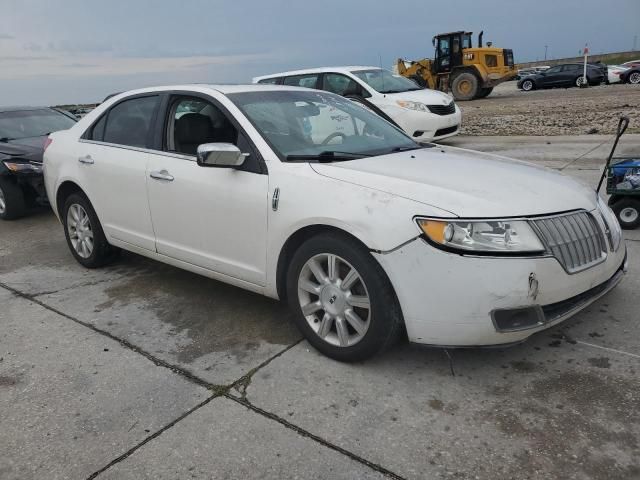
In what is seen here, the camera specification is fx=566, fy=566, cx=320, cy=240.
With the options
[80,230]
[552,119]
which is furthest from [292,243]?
[552,119]

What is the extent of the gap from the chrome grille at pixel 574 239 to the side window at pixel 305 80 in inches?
359

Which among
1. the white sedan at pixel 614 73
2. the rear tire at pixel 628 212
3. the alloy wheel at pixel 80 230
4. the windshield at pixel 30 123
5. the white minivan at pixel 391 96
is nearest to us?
the alloy wheel at pixel 80 230

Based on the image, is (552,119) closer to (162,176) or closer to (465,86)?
(465,86)

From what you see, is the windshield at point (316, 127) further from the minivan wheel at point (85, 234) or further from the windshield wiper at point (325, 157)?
the minivan wheel at point (85, 234)

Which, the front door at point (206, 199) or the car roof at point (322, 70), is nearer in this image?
the front door at point (206, 199)

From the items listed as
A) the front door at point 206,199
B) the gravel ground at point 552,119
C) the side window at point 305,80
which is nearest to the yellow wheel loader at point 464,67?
the gravel ground at point 552,119

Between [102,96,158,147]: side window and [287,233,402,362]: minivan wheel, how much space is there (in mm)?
1870

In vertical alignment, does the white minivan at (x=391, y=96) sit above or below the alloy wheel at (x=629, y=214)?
above

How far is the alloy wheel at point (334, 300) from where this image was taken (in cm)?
306

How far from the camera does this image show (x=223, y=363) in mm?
3312

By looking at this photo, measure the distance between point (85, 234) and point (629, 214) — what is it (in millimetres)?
4997

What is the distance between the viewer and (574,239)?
2957 mm

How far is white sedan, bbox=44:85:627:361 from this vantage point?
2.76 metres

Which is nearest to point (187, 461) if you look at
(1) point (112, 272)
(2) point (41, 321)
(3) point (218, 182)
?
(3) point (218, 182)
